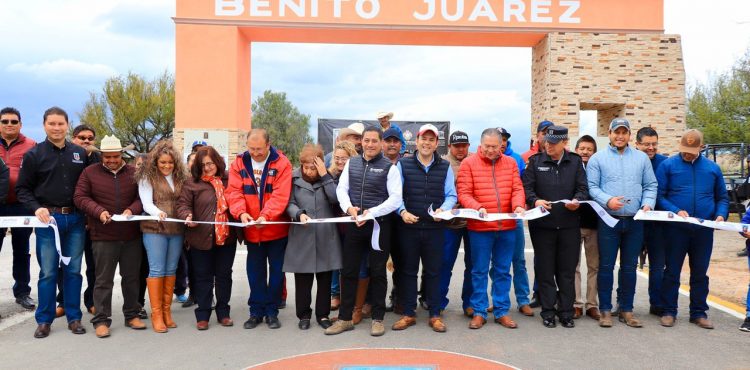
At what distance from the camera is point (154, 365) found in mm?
4660

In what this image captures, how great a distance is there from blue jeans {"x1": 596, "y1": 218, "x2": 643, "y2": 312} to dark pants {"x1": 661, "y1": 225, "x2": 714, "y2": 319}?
36cm

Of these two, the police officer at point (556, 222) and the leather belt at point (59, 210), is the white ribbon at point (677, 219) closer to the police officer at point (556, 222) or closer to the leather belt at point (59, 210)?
the police officer at point (556, 222)

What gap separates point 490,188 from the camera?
578cm

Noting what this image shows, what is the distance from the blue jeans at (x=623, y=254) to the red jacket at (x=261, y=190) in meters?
3.32

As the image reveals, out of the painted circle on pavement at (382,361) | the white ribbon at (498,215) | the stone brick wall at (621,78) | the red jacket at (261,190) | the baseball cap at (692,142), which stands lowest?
the painted circle on pavement at (382,361)

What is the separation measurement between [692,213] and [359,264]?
3.46 m

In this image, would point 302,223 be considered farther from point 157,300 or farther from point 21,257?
point 21,257

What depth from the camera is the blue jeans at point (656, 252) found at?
5980 mm

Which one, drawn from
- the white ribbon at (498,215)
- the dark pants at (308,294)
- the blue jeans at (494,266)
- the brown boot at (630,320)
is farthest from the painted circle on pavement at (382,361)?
the brown boot at (630,320)

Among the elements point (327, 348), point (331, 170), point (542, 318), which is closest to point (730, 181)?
point (542, 318)

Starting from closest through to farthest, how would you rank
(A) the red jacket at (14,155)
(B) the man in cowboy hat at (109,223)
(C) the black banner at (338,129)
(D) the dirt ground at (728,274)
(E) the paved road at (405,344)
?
1. (E) the paved road at (405,344)
2. (B) the man in cowboy hat at (109,223)
3. (A) the red jacket at (14,155)
4. (D) the dirt ground at (728,274)
5. (C) the black banner at (338,129)

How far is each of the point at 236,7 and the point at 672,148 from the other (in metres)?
12.7

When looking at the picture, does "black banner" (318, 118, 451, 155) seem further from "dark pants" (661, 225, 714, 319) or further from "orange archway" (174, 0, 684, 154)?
"dark pants" (661, 225, 714, 319)

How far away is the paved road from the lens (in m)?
4.73
